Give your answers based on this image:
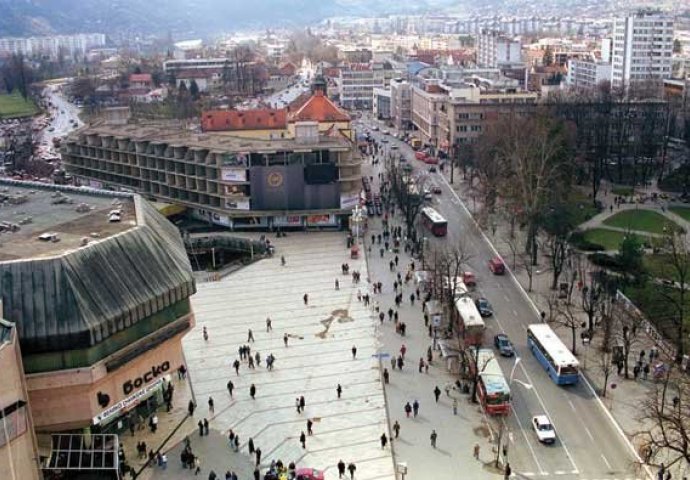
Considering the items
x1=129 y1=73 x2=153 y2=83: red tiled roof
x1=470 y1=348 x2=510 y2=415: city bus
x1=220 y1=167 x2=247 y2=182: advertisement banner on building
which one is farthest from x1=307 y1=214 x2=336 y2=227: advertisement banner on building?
x1=129 y1=73 x2=153 y2=83: red tiled roof

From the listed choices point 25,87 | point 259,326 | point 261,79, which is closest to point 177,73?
point 261,79

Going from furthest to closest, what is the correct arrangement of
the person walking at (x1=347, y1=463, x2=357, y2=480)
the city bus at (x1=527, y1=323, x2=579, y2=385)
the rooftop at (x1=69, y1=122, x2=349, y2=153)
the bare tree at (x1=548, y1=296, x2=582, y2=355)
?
1. the rooftop at (x1=69, y1=122, x2=349, y2=153)
2. the bare tree at (x1=548, y1=296, x2=582, y2=355)
3. the city bus at (x1=527, y1=323, x2=579, y2=385)
4. the person walking at (x1=347, y1=463, x2=357, y2=480)

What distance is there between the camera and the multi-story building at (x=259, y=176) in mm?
75562

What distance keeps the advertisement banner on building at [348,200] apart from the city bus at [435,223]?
6.79 meters

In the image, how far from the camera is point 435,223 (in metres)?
74.6

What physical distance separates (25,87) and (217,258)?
143 meters

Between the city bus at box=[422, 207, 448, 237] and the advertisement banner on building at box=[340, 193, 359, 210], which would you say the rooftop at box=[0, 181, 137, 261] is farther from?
the city bus at box=[422, 207, 448, 237]

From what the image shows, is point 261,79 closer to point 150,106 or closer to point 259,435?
point 150,106

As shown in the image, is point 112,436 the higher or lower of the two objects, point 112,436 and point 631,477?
the higher

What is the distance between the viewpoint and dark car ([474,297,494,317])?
5497 cm

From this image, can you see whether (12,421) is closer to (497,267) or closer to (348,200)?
(497,267)

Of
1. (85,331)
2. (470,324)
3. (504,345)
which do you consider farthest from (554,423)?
(85,331)

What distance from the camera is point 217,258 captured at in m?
73.0

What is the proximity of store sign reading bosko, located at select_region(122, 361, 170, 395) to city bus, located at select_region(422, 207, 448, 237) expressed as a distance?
39.2 metres
